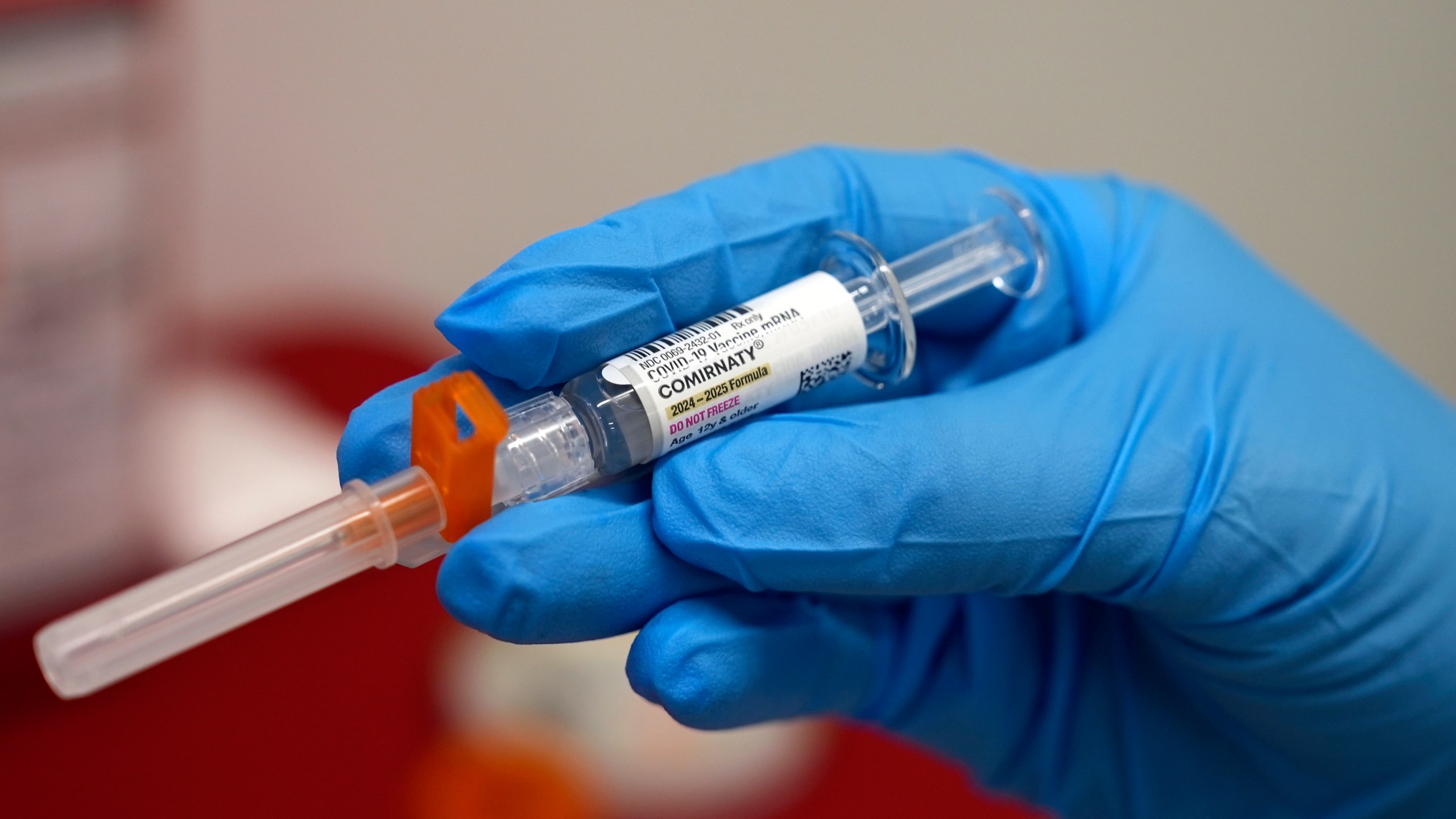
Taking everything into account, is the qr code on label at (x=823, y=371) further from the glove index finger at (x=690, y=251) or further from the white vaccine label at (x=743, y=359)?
the glove index finger at (x=690, y=251)

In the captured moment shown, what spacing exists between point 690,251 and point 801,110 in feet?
2.70

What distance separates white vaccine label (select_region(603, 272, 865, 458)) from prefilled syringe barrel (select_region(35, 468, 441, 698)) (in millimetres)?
157

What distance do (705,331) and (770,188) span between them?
19cm

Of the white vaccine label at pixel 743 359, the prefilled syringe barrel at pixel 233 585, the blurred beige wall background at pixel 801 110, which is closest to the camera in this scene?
the prefilled syringe barrel at pixel 233 585

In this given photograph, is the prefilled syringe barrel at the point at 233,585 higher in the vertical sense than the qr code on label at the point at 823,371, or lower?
lower

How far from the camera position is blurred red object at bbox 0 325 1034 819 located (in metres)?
1.11

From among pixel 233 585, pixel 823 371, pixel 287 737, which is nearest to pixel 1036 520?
pixel 823 371

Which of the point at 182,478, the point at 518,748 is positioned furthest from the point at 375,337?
the point at 518,748

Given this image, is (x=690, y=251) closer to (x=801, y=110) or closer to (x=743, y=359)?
(x=743, y=359)

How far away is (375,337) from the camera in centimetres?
162

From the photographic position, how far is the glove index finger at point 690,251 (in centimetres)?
70

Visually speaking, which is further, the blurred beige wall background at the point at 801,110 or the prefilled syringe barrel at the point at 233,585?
the blurred beige wall background at the point at 801,110

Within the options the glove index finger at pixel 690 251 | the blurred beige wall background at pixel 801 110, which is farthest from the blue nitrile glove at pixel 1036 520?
the blurred beige wall background at pixel 801 110

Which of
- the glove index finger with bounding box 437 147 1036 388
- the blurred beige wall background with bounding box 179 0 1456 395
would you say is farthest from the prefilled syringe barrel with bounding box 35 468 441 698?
the blurred beige wall background with bounding box 179 0 1456 395
